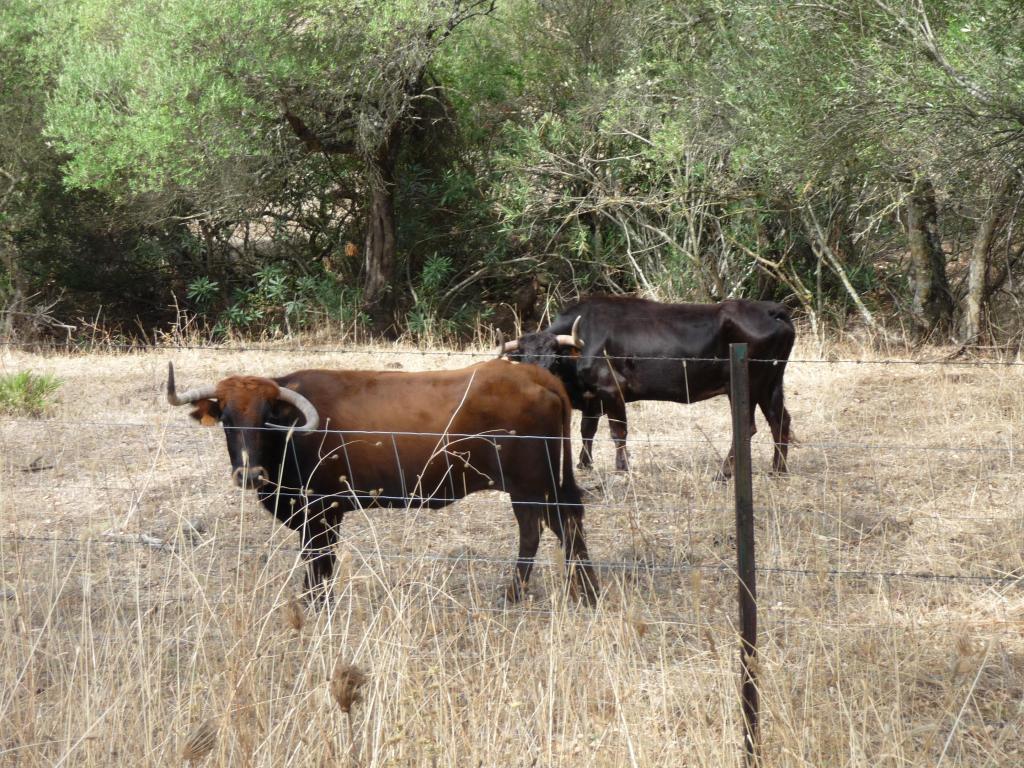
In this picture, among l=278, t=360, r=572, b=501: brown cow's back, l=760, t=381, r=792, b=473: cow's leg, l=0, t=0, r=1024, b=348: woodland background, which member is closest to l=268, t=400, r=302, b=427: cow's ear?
l=278, t=360, r=572, b=501: brown cow's back

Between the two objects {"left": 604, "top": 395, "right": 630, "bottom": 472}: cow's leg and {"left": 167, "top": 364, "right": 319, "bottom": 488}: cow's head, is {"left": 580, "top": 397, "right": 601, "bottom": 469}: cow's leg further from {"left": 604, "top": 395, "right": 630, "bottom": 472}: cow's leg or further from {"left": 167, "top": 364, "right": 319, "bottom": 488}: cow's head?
{"left": 167, "top": 364, "right": 319, "bottom": 488}: cow's head

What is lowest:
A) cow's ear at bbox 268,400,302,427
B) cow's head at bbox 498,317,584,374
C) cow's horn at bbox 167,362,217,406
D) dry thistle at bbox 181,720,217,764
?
dry thistle at bbox 181,720,217,764

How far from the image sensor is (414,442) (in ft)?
20.0

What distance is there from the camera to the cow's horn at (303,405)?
19.2 ft

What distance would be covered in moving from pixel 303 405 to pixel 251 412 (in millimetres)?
287

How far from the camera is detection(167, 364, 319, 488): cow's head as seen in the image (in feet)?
19.2

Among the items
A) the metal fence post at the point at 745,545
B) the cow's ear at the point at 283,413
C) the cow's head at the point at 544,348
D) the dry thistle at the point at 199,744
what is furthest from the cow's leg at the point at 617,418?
the dry thistle at the point at 199,744

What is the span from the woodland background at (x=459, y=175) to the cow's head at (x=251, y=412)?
6.84 meters

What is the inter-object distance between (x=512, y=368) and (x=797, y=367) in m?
7.54

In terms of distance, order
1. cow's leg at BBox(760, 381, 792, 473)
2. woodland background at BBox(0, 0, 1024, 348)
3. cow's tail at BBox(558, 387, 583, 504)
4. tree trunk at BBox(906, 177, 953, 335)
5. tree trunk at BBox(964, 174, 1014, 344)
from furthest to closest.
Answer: tree trunk at BBox(906, 177, 953, 335)
woodland background at BBox(0, 0, 1024, 348)
tree trunk at BBox(964, 174, 1014, 344)
cow's leg at BBox(760, 381, 792, 473)
cow's tail at BBox(558, 387, 583, 504)

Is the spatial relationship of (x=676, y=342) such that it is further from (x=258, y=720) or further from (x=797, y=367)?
(x=258, y=720)

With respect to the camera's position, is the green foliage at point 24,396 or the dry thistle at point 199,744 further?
the green foliage at point 24,396

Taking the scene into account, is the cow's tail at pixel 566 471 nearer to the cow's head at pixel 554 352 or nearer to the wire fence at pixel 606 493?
the wire fence at pixel 606 493

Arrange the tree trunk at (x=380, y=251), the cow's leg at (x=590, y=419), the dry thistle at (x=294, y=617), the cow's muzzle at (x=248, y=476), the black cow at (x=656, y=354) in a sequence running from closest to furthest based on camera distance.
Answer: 1. the dry thistle at (x=294, y=617)
2. the cow's muzzle at (x=248, y=476)
3. the black cow at (x=656, y=354)
4. the cow's leg at (x=590, y=419)
5. the tree trunk at (x=380, y=251)
